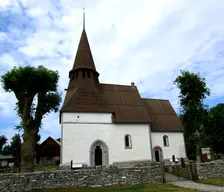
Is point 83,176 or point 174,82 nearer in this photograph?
point 83,176

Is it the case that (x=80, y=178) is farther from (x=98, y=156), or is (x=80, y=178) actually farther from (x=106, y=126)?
(x=106, y=126)

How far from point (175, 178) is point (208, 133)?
57.6ft

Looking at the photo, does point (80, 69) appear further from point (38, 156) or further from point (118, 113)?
point (38, 156)

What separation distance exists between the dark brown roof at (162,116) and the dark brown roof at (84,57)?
11.2 meters

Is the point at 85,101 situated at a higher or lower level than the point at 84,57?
lower

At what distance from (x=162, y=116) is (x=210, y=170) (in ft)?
46.7

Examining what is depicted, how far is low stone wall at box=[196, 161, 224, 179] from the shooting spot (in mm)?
15887

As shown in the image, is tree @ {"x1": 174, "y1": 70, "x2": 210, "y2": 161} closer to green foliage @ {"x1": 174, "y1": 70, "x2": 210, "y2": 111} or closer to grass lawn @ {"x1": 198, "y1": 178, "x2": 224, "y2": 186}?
green foliage @ {"x1": 174, "y1": 70, "x2": 210, "y2": 111}

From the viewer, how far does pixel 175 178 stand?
15.6 meters

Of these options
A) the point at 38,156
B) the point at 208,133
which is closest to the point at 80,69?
the point at 208,133

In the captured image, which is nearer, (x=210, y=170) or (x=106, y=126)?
(x=210, y=170)

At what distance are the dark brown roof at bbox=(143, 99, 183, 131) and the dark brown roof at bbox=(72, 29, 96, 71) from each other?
1123cm

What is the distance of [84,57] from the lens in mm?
28016

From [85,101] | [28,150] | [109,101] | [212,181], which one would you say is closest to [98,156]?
[85,101]
